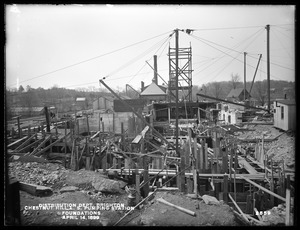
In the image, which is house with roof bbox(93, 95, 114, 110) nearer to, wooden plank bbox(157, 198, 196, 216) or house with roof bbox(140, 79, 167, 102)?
house with roof bbox(140, 79, 167, 102)

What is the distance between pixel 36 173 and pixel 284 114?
18440 millimetres

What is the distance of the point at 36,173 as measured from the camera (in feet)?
28.7

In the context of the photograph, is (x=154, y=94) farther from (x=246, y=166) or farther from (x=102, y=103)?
(x=246, y=166)

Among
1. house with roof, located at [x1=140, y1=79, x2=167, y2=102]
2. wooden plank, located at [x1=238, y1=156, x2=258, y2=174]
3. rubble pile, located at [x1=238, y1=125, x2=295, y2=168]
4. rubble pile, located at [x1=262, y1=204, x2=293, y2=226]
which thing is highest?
house with roof, located at [x1=140, y1=79, x2=167, y2=102]

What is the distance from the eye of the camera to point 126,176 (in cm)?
936

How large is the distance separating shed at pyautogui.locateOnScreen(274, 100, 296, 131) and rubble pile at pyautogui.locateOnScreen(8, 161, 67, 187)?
17.1 meters

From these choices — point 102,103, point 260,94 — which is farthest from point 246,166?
point 102,103

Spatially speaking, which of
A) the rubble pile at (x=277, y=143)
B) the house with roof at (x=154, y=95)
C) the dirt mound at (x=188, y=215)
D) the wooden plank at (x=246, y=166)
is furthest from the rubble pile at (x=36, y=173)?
the house with roof at (x=154, y=95)

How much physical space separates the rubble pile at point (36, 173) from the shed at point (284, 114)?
17.1m

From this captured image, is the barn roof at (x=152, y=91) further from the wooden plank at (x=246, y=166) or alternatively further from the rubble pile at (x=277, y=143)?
the wooden plank at (x=246, y=166)

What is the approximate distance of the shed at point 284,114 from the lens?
15.6 m

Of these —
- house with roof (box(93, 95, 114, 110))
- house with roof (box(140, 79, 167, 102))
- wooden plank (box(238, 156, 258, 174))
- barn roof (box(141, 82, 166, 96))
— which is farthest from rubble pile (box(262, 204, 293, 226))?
house with roof (box(93, 95, 114, 110))

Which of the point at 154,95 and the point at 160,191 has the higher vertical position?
the point at 154,95

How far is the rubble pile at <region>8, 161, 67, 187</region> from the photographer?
7996 millimetres
